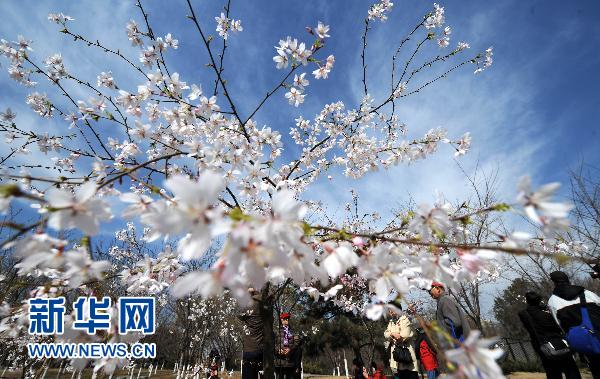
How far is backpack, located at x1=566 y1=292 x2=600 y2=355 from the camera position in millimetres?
3168

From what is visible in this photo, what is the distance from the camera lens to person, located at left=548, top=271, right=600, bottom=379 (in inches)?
129

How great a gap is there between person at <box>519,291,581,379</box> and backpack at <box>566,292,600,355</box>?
44 centimetres

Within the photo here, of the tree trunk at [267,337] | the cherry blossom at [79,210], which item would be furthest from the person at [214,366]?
the cherry blossom at [79,210]

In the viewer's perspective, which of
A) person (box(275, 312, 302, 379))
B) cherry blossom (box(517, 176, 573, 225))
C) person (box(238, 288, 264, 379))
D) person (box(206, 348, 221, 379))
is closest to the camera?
Answer: cherry blossom (box(517, 176, 573, 225))

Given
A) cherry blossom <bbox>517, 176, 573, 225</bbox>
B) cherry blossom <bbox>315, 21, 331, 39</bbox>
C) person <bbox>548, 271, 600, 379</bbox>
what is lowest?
person <bbox>548, 271, 600, 379</bbox>

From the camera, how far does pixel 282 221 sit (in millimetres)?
871

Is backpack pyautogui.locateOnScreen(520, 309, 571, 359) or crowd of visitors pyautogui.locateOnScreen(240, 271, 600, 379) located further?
backpack pyautogui.locateOnScreen(520, 309, 571, 359)

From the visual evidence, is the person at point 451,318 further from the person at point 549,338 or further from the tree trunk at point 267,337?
the tree trunk at point 267,337

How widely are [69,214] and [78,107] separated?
252 cm

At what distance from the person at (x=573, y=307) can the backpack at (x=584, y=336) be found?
27mm

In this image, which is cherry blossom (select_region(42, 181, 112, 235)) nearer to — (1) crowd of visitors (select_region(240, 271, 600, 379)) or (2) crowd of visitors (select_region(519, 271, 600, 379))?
(1) crowd of visitors (select_region(240, 271, 600, 379))

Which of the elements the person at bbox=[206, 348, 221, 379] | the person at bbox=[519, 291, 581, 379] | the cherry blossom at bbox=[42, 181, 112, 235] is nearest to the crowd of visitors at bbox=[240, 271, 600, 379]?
the person at bbox=[519, 291, 581, 379]

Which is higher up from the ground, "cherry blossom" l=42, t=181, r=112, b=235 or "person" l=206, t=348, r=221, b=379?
"cherry blossom" l=42, t=181, r=112, b=235

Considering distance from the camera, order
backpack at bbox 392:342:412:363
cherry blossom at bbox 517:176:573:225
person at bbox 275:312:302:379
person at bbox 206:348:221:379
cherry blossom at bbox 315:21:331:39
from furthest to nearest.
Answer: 1. person at bbox 206:348:221:379
2. person at bbox 275:312:302:379
3. backpack at bbox 392:342:412:363
4. cherry blossom at bbox 315:21:331:39
5. cherry blossom at bbox 517:176:573:225
